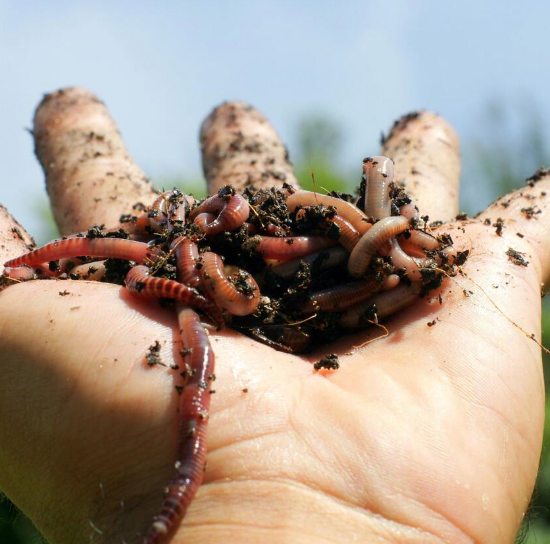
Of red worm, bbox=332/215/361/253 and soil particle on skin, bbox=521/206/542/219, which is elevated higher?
red worm, bbox=332/215/361/253

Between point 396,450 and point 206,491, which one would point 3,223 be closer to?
point 206,491

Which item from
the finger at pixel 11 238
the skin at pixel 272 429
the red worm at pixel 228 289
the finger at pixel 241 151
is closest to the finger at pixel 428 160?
the finger at pixel 241 151

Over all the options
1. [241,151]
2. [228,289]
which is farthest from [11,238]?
[241,151]

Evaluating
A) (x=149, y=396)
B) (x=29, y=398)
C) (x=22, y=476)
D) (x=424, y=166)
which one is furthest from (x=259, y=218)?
(x=424, y=166)

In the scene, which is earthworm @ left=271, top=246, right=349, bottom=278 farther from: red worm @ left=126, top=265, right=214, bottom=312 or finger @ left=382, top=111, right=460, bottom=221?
finger @ left=382, top=111, right=460, bottom=221

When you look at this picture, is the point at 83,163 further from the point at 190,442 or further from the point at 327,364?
the point at 190,442

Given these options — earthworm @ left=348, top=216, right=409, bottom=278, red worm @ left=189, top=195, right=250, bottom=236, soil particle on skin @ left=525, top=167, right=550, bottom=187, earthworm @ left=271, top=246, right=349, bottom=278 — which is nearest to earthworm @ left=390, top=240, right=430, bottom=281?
earthworm @ left=348, top=216, right=409, bottom=278

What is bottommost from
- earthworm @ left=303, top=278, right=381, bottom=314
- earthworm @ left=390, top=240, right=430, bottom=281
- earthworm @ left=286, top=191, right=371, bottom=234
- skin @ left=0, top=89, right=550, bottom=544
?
skin @ left=0, top=89, right=550, bottom=544
